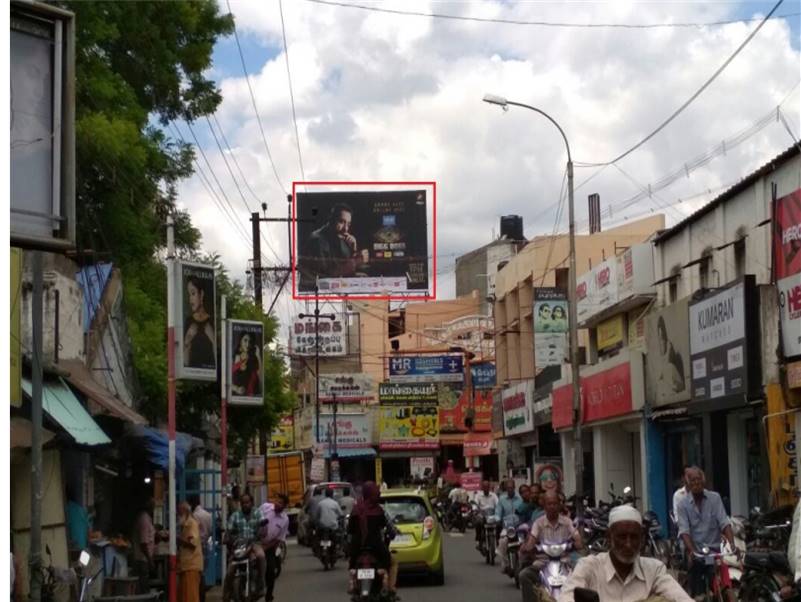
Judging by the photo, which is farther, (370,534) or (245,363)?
(245,363)

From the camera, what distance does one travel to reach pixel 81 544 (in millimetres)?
17688

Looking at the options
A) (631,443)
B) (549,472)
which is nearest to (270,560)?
(549,472)

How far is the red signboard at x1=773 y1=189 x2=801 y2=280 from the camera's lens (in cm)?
2131

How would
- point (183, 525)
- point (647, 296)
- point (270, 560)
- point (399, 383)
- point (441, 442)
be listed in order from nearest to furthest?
1. point (183, 525)
2. point (270, 560)
3. point (647, 296)
4. point (399, 383)
5. point (441, 442)

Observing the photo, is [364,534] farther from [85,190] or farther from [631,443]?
[631,443]

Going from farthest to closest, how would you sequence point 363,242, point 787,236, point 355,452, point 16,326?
point 355,452
point 363,242
point 787,236
point 16,326

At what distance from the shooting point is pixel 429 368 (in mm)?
72312

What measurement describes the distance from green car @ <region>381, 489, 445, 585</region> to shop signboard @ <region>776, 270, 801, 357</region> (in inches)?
261

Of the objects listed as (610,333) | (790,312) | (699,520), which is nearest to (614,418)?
(610,333)

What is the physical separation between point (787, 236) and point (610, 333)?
17.5 metres

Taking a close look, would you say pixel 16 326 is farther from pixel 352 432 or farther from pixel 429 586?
pixel 352 432

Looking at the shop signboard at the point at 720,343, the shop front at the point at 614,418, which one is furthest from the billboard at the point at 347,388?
the shop signboard at the point at 720,343

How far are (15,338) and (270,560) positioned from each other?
23.1ft

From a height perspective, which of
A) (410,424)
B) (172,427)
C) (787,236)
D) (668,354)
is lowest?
(172,427)
